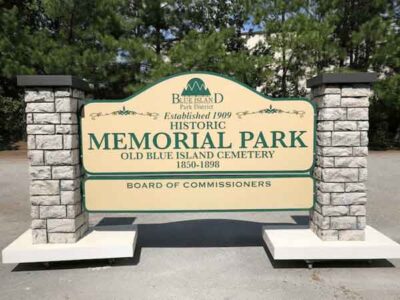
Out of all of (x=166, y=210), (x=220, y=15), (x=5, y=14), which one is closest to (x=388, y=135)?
(x=220, y=15)

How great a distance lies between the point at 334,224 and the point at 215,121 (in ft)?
7.74

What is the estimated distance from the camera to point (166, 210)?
535 centimetres

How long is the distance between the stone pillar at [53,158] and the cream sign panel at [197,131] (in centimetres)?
31

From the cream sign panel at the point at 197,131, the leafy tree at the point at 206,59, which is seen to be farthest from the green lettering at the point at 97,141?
the leafy tree at the point at 206,59

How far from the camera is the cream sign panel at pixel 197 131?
523 centimetres

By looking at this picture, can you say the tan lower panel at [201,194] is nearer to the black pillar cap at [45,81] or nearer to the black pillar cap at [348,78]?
the black pillar cap at [348,78]

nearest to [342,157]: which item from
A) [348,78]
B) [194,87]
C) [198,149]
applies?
[348,78]

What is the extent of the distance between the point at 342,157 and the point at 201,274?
2663 mm

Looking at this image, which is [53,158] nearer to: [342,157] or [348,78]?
[342,157]

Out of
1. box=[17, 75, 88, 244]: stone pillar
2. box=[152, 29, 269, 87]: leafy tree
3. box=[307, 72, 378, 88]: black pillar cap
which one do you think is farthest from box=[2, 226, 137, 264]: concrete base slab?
box=[152, 29, 269, 87]: leafy tree

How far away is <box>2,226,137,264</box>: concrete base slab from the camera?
480 cm

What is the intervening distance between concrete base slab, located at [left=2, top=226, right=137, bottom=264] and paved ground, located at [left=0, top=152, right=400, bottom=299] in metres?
0.23

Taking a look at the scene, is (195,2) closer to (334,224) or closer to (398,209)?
(398,209)

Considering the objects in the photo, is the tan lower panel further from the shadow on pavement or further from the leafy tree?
the leafy tree
